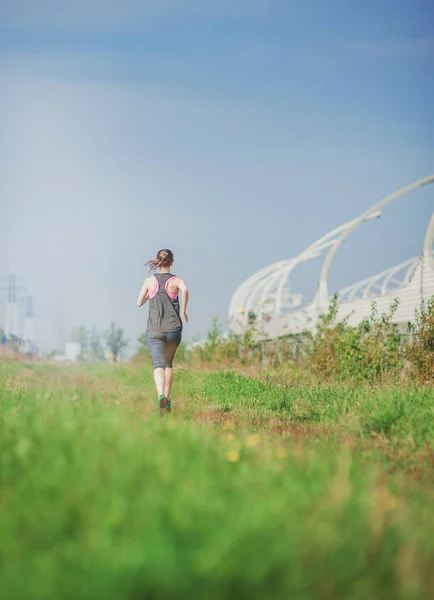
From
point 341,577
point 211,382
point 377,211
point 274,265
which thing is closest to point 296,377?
point 211,382

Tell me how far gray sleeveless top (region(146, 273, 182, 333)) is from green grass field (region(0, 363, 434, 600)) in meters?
5.14

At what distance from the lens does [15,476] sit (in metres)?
3.75

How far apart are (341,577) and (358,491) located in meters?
1.01

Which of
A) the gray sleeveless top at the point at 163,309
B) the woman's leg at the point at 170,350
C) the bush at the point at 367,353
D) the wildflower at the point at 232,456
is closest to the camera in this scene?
the wildflower at the point at 232,456

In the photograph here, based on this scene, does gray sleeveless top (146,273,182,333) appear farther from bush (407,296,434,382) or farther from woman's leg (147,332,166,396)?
bush (407,296,434,382)

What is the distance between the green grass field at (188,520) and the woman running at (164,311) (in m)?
5.04

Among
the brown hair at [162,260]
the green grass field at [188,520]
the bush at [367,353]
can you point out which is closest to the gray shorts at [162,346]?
the brown hair at [162,260]

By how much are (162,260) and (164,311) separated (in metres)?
0.61

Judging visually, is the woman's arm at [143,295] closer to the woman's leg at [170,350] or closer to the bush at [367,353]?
the woman's leg at [170,350]

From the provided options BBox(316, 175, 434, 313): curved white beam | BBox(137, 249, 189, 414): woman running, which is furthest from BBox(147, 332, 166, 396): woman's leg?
BBox(316, 175, 434, 313): curved white beam

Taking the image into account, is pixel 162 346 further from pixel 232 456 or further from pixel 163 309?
pixel 232 456

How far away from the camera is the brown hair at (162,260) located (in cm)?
1006

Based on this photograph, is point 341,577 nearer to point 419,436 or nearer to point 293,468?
point 293,468

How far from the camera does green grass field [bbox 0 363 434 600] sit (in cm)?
251
